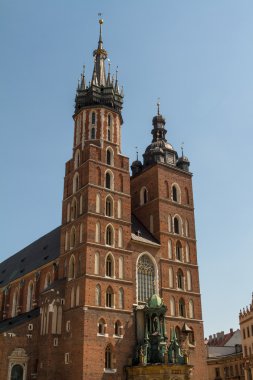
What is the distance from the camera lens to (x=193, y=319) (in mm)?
45312

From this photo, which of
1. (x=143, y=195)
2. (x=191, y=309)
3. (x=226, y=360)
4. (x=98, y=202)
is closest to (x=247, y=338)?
(x=226, y=360)

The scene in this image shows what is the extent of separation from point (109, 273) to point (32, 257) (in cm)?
1885

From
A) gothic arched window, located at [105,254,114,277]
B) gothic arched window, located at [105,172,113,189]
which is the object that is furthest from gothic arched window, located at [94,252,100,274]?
gothic arched window, located at [105,172,113,189]

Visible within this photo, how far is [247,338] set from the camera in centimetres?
6031

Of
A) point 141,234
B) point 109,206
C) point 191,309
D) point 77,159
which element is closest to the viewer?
point 109,206

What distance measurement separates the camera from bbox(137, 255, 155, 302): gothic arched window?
1708 inches

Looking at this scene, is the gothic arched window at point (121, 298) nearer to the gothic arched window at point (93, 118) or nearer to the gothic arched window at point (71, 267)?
the gothic arched window at point (71, 267)

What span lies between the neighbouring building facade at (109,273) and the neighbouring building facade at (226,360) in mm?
23381

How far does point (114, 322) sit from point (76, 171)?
48.1 feet

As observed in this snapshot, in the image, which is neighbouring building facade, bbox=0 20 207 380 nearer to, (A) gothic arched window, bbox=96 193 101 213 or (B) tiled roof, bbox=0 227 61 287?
(A) gothic arched window, bbox=96 193 101 213

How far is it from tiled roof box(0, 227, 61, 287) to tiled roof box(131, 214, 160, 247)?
327 inches

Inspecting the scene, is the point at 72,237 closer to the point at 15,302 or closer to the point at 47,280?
the point at 47,280

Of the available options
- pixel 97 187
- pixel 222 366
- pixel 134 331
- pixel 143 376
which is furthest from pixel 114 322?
pixel 222 366

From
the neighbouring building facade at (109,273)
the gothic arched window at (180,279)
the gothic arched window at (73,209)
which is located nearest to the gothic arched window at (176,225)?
the neighbouring building facade at (109,273)
